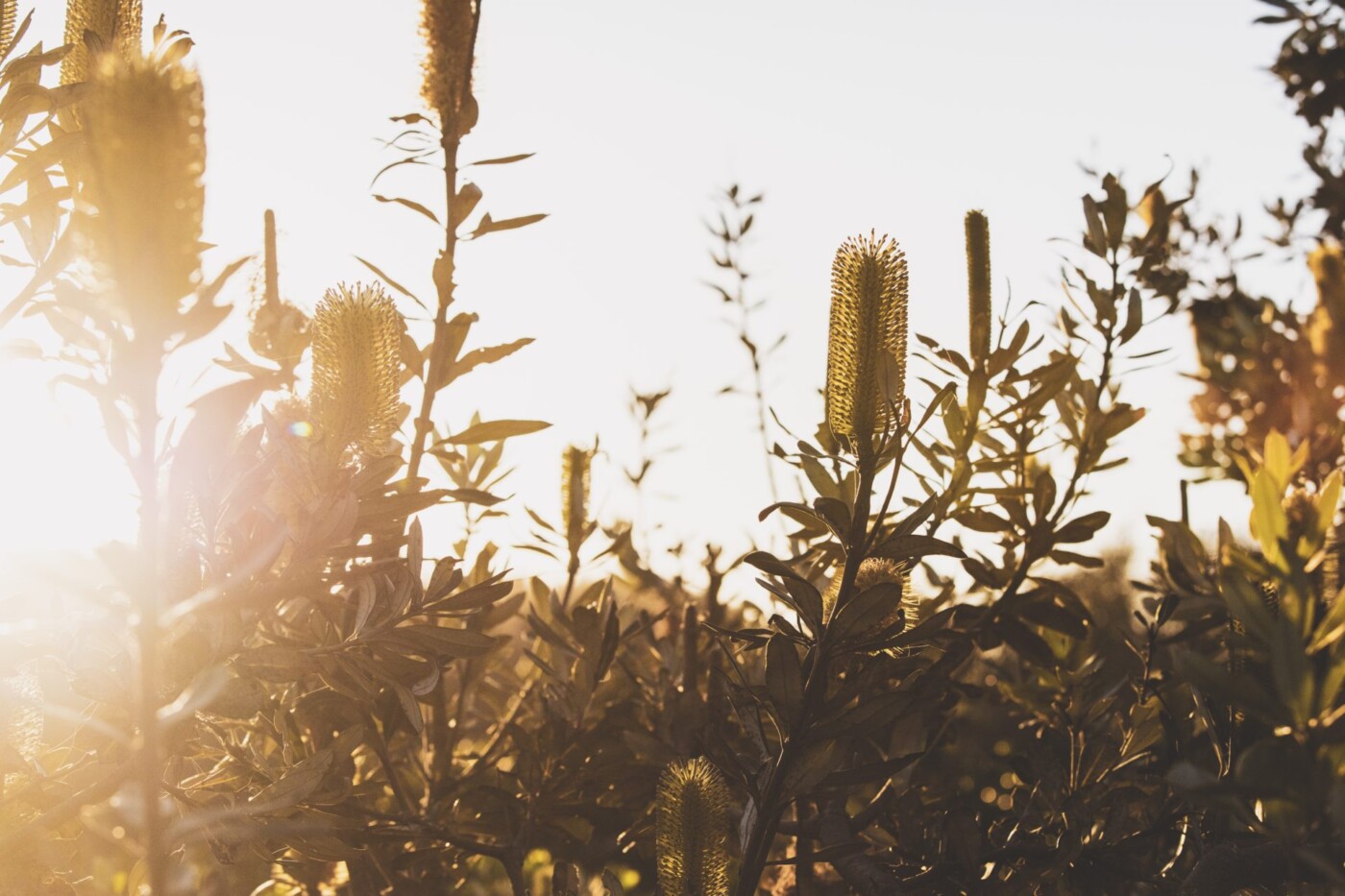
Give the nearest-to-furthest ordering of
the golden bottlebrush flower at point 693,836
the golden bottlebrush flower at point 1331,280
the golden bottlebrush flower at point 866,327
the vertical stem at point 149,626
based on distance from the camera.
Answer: the vertical stem at point 149,626 → the golden bottlebrush flower at point 693,836 → the golden bottlebrush flower at point 866,327 → the golden bottlebrush flower at point 1331,280

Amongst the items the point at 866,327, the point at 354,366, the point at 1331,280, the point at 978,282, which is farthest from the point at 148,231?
the point at 1331,280

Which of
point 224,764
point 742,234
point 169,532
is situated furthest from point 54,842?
point 742,234

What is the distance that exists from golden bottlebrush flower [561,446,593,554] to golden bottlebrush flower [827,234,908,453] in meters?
0.92

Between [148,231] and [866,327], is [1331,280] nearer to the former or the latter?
[866,327]

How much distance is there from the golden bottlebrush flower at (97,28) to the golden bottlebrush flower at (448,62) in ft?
1.34

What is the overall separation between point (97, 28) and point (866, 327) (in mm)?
984

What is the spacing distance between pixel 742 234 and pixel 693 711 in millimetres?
1377

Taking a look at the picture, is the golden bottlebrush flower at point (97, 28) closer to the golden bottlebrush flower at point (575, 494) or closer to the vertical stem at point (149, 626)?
the vertical stem at point (149, 626)

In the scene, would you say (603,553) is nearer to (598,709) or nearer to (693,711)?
(598,709)

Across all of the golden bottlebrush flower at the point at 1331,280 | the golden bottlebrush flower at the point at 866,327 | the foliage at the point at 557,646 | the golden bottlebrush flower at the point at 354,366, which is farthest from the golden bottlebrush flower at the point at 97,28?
the golden bottlebrush flower at the point at 1331,280

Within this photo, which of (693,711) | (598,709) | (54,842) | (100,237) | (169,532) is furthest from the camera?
(598,709)

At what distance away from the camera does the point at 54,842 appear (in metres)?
1.21

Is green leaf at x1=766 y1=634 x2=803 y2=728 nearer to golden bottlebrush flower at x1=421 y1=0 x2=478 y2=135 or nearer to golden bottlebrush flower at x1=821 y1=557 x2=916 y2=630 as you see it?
golden bottlebrush flower at x1=821 y1=557 x2=916 y2=630

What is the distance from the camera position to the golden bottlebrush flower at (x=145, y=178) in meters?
0.62
